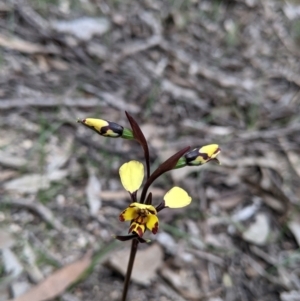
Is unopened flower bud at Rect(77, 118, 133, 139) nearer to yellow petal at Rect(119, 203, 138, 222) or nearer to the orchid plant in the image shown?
the orchid plant

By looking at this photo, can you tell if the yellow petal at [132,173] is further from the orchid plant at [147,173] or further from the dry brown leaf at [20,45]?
the dry brown leaf at [20,45]

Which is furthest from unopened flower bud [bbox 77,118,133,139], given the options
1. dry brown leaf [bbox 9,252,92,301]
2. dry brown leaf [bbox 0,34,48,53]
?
dry brown leaf [bbox 0,34,48,53]

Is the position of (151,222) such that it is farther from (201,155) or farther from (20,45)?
(20,45)

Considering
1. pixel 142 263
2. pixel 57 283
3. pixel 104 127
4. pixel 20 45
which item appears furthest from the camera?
pixel 20 45

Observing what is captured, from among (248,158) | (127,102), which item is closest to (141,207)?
(248,158)

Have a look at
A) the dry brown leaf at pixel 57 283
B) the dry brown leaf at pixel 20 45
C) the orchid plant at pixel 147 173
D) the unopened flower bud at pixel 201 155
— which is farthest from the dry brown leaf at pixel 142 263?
the dry brown leaf at pixel 20 45

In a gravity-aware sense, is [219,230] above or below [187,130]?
below

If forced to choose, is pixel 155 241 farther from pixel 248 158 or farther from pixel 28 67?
pixel 28 67

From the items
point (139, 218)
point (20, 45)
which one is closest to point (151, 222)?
point (139, 218)
